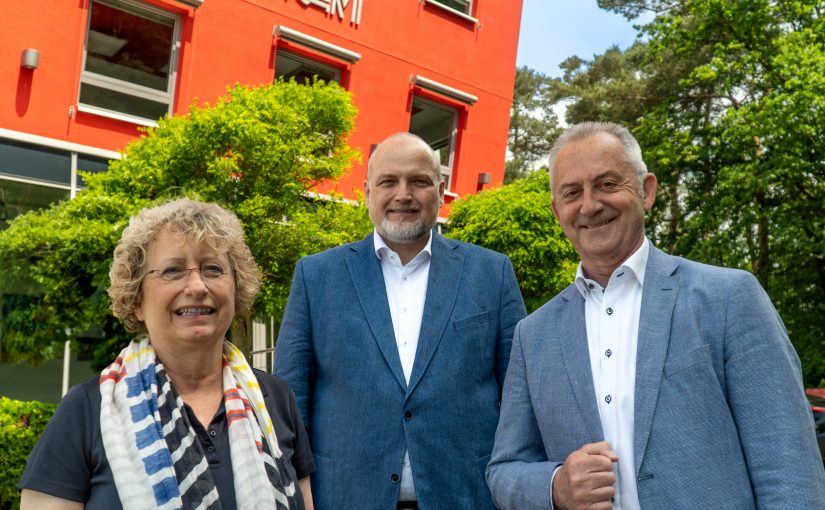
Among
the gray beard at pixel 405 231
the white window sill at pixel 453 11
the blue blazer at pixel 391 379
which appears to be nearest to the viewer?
the blue blazer at pixel 391 379

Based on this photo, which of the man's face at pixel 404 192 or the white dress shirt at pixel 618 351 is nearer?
the white dress shirt at pixel 618 351

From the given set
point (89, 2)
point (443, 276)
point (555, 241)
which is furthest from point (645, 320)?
point (89, 2)

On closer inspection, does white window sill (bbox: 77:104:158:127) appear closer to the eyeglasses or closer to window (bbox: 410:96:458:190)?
window (bbox: 410:96:458:190)

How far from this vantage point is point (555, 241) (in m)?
10.3

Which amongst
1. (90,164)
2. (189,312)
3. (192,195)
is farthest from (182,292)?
(90,164)

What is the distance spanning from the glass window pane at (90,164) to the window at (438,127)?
615 cm

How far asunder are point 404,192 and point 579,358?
4.01 feet

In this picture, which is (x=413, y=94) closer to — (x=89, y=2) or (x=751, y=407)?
(x=89, y=2)

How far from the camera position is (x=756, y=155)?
1605 centimetres

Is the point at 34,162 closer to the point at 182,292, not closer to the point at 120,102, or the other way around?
the point at 120,102

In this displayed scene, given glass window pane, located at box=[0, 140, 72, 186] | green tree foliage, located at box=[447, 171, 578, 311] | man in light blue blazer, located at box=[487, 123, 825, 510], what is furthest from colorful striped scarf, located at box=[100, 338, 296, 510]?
glass window pane, located at box=[0, 140, 72, 186]

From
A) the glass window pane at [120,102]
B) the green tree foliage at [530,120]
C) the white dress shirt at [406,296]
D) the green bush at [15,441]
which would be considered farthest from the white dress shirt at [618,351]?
the green tree foliage at [530,120]

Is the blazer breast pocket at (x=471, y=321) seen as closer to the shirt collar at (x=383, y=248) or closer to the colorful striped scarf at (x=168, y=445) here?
the shirt collar at (x=383, y=248)

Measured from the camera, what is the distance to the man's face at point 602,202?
7.11 feet
